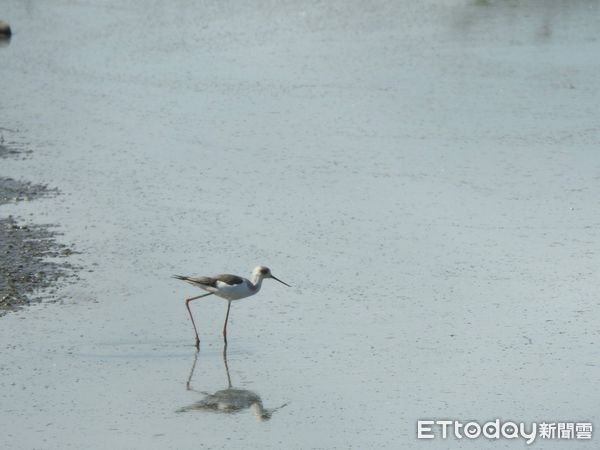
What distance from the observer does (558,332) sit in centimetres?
1116

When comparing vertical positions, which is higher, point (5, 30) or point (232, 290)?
point (5, 30)

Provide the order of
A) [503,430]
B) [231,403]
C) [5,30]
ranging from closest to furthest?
1. [503,430]
2. [231,403]
3. [5,30]

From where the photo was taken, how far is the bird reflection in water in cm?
966

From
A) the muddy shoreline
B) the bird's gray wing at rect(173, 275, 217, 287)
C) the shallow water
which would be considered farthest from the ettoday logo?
the muddy shoreline

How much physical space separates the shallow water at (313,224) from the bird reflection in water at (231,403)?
64 millimetres

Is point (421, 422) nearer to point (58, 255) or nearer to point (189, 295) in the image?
point (189, 295)

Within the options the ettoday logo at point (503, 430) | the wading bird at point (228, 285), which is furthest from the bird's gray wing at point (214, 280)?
the ettoday logo at point (503, 430)

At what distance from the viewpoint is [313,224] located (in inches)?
564

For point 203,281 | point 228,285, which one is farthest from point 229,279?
point 203,281

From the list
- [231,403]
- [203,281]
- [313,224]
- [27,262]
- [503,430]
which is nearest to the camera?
[503,430]

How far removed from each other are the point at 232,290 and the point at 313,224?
334 centimetres

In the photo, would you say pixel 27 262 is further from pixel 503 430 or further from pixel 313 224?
pixel 503 430

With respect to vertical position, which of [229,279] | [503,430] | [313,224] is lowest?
[503,430]

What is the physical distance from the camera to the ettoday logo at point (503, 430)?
9172mm
